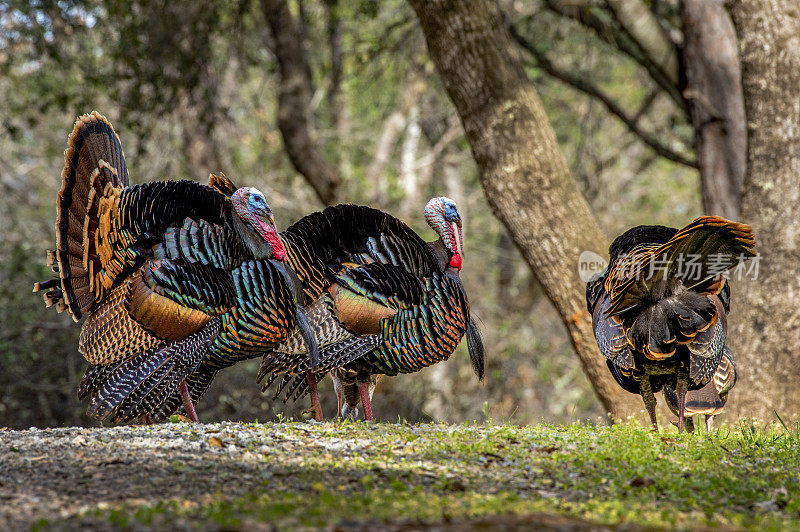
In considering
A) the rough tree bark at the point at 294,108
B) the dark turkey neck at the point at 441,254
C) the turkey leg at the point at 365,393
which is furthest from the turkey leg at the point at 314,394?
the rough tree bark at the point at 294,108

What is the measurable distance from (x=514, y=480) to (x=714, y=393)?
2788 mm

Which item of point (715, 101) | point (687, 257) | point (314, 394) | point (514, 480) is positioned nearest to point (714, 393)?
point (687, 257)

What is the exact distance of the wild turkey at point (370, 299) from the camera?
6.18 metres

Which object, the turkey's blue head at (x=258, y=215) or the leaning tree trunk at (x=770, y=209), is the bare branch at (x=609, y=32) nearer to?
the leaning tree trunk at (x=770, y=209)

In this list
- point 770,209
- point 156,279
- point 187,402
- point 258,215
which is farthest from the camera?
point 770,209

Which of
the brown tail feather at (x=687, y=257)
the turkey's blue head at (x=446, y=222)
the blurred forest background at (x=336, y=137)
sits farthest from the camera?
the blurred forest background at (x=336, y=137)

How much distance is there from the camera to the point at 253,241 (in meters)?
6.05

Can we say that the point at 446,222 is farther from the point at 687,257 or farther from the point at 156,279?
the point at 156,279

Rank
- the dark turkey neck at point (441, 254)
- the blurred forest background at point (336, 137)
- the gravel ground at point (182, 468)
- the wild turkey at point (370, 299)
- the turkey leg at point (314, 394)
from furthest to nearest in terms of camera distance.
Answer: the blurred forest background at point (336, 137) < the dark turkey neck at point (441, 254) < the turkey leg at point (314, 394) < the wild turkey at point (370, 299) < the gravel ground at point (182, 468)

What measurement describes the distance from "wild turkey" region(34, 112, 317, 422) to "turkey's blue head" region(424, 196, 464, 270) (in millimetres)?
1401

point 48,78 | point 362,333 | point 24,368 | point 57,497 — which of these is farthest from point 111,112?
point 57,497

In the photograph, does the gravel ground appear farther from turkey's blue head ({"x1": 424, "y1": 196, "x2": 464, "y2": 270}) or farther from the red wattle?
turkey's blue head ({"x1": 424, "y1": 196, "x2": 464, "y2": 270})

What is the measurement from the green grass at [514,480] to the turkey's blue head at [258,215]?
1372 mm

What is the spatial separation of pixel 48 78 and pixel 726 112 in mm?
10404
